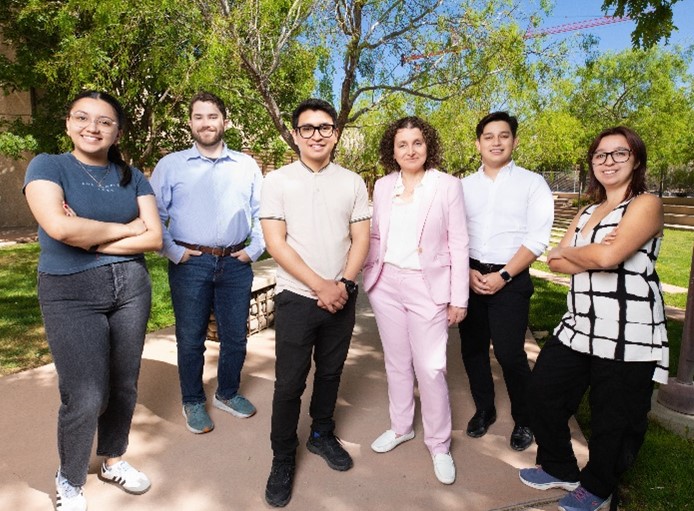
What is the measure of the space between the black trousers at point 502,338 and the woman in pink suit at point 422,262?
1.09 feet

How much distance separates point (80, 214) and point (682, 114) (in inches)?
1276

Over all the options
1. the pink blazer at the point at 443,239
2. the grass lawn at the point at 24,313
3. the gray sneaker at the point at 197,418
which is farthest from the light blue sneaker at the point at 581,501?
the grass lawn at the point at 24,313

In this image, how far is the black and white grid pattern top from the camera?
247 cm

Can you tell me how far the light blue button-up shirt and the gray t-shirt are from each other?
70cm

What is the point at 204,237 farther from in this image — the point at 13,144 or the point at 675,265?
the point at 675,265

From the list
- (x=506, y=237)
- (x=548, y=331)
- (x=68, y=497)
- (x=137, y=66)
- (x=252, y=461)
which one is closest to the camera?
(x=68, y=497)

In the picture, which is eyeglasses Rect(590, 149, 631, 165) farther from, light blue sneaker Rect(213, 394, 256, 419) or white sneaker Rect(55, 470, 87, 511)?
white sneaker Rect(55, 470, 87, 511)

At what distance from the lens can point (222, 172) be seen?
137 inches

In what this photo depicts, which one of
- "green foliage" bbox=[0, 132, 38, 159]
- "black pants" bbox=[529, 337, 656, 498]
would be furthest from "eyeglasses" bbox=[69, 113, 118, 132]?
"green foliage" bbox=[0, 132, 38, 159]

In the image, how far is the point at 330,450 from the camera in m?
3.14

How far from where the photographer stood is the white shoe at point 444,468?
2932mm

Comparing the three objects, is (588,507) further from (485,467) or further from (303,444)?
(303,444)

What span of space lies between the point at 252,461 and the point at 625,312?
2.24 meters

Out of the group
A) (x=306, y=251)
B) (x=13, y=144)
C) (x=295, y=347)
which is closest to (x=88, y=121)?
(x=306, y=251)
